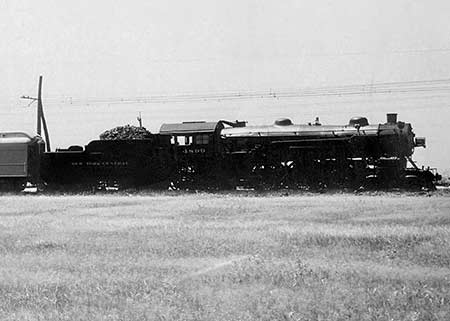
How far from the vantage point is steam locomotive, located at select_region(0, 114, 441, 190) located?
26344 mm

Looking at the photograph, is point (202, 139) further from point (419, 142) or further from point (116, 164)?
point (419, 142)

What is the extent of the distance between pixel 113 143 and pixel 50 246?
63.0ft

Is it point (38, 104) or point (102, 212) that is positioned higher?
point (38, 104)

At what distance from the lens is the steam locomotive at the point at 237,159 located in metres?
26.3

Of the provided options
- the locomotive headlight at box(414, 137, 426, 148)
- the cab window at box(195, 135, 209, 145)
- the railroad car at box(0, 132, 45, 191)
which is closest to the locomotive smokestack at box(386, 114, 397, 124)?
the locomotive headlight at box(414, 137, 426, 148)

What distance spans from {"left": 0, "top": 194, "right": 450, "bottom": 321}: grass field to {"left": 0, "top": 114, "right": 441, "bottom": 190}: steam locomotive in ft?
41.9

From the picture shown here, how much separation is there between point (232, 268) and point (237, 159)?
776 inches

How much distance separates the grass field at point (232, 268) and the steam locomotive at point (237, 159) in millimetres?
12784

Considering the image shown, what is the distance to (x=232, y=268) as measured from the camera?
895 centimetres

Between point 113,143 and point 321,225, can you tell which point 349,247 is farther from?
point 113,143

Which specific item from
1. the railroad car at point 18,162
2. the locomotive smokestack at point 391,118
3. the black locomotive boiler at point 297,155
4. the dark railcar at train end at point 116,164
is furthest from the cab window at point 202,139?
the railroad car at point 18,162

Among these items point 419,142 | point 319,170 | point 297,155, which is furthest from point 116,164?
point 419,142

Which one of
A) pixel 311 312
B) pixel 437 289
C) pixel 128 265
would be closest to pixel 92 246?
pixel 128 265

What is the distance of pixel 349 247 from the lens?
984cm
